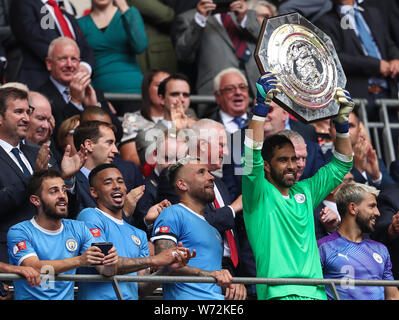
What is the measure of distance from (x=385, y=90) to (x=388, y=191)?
2.73m

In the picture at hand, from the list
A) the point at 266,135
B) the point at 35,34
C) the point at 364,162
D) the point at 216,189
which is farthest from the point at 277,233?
the point at 35,34

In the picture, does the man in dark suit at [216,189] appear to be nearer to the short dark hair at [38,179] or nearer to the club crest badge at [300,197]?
the club crest badge at [300,197]

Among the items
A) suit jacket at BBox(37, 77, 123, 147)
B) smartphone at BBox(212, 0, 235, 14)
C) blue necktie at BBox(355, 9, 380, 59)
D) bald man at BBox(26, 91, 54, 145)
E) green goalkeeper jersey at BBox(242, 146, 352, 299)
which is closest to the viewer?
green goalkeeper jersey at BBox(242, 146, 352, 299)

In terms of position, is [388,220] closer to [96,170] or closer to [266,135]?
[266,135]

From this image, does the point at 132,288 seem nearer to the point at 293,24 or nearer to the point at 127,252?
the point at 127,252

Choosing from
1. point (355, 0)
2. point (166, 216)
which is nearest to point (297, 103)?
point (166, 216)

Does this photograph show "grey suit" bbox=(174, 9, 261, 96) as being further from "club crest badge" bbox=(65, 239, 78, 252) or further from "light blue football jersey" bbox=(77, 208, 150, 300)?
"club crest badge" bbox=(65, 239, 78, 252)

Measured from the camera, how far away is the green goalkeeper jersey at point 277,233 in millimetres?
7133

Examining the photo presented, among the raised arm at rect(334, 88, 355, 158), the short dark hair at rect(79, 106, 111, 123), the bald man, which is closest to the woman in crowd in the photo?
the short dark hair at rect(79, 106, 111, 123)

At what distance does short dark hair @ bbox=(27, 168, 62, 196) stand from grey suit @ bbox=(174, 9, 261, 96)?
13.3ft

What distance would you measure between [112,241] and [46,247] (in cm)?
55

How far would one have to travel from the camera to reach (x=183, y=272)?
7.11 metres

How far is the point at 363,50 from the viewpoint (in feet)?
37.4

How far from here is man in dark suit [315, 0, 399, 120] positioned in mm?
11156
